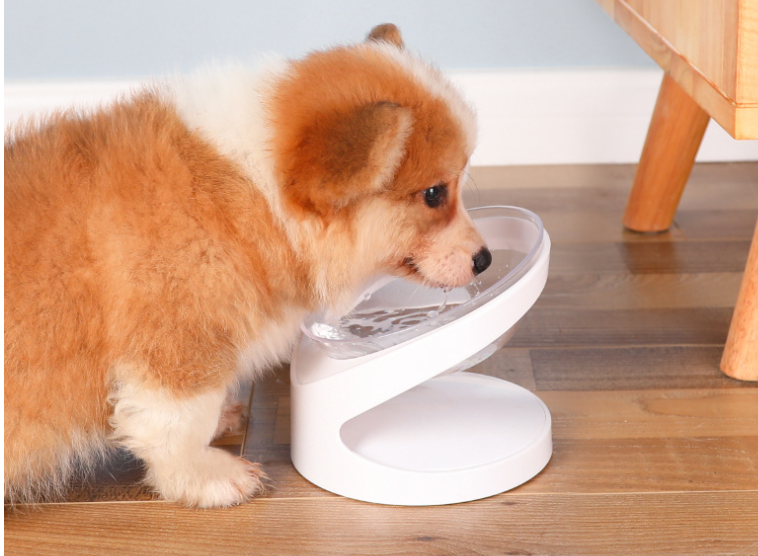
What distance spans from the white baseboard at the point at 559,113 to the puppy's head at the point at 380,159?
49.1 inches

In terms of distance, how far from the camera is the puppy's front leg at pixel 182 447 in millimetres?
1177

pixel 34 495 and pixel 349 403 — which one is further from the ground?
pixel 349 403

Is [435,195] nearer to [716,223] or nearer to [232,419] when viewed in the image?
[232,419]

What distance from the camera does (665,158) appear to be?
2.03 metres

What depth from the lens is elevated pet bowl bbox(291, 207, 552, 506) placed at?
4.03ft

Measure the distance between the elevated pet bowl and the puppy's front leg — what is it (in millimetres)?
112

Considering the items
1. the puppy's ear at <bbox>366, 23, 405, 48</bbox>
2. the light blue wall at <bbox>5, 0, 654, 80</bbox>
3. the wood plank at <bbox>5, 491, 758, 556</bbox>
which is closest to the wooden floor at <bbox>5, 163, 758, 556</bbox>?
the wood plank at <bbox>5, 491, 758, 556</bbox>

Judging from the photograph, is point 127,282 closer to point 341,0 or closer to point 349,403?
point 349,403

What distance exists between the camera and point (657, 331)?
1.70 metres

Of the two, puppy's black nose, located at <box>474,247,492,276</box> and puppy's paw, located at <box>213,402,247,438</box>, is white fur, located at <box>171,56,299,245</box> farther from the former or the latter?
puppy's paw, located at <box>213,402,247,438</box>

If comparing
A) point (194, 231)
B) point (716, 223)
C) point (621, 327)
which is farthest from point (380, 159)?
point (716, 223)

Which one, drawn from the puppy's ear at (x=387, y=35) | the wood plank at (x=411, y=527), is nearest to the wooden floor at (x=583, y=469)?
the wood plank at (x=411, y=527)

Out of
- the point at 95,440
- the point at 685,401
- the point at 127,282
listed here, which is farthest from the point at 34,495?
the point at 685,401

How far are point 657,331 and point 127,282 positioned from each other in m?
1.02
